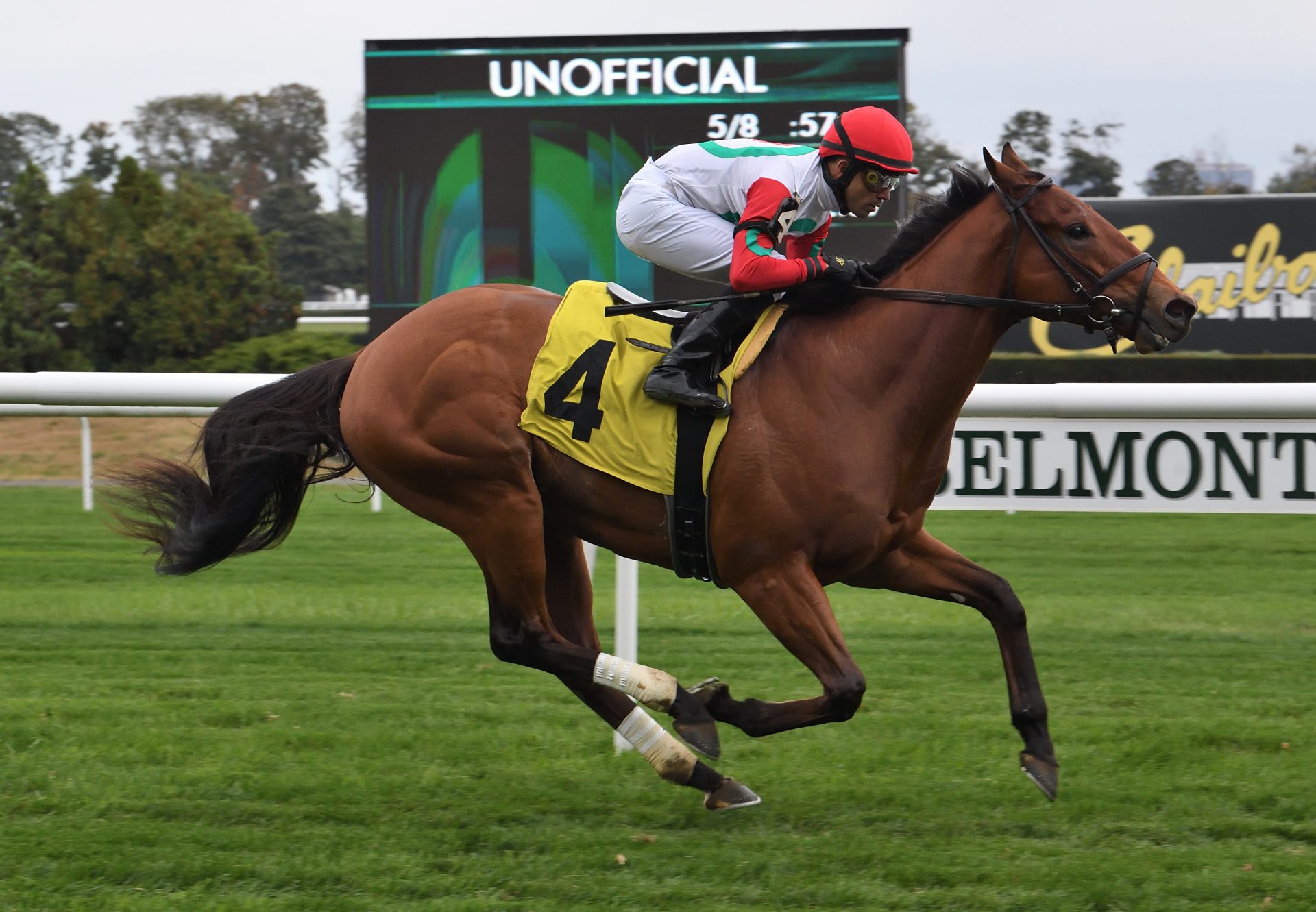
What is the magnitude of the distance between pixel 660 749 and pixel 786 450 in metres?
0.76

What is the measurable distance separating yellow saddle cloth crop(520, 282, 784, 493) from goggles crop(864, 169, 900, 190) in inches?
13.7

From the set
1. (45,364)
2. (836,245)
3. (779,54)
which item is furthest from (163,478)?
(45,364)

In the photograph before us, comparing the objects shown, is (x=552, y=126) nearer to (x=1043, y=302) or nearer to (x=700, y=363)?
(x=700, y=363)

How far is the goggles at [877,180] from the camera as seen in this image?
342 cm

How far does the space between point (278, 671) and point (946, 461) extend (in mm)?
2696

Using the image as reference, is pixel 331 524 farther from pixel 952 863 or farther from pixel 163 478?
pixel 952 863

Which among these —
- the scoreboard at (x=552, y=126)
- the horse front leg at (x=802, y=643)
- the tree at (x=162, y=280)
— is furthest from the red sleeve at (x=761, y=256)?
the tree at (x=162, y=280)

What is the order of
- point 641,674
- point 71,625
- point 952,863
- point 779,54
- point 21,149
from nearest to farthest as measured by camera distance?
1. point 952,863
2. point 641,674
3. point 71,625
4. point 779,54
5. point 21,149

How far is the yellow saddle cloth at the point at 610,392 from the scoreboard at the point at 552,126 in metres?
6.19

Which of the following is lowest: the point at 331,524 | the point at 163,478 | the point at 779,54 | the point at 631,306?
the point at 331,524

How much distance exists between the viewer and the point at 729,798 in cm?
352

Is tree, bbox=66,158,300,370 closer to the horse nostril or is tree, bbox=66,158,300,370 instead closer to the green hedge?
the green hedge

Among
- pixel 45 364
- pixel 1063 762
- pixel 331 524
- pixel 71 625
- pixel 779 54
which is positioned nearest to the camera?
pixel 1063 762

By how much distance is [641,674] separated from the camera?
135 inches
